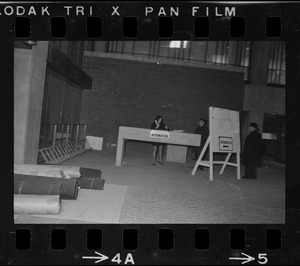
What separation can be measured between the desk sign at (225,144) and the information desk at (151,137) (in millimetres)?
993

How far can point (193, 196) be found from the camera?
440 cm

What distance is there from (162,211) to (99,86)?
7481 mm

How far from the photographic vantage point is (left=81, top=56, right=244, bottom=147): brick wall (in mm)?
10352

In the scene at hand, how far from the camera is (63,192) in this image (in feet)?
11.6

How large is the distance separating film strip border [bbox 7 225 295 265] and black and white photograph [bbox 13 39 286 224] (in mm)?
499

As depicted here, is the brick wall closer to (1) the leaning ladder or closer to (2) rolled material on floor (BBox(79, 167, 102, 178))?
(1) the leaning ladder

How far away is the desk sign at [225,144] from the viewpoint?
5738 mm

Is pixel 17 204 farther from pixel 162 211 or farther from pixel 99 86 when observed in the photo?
pixel 99 86

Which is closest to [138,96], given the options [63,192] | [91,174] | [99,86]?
[99,86]

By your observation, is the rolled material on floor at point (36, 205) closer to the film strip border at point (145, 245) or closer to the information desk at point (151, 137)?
the film strip border at point (145, 245)

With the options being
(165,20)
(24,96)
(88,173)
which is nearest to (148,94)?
(24,96)

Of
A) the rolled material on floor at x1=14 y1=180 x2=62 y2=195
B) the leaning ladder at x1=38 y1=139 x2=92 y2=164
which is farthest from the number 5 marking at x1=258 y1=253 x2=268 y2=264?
the leaning ladder at x1=38 y1=139 x2=92 y2=164

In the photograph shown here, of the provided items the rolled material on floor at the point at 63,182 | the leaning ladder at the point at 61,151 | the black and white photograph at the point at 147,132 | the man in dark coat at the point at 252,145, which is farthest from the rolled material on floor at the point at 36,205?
the man in dark coat at the point at 252,145

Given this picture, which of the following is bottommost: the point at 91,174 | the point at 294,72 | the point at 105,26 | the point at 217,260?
the point at 217,260
